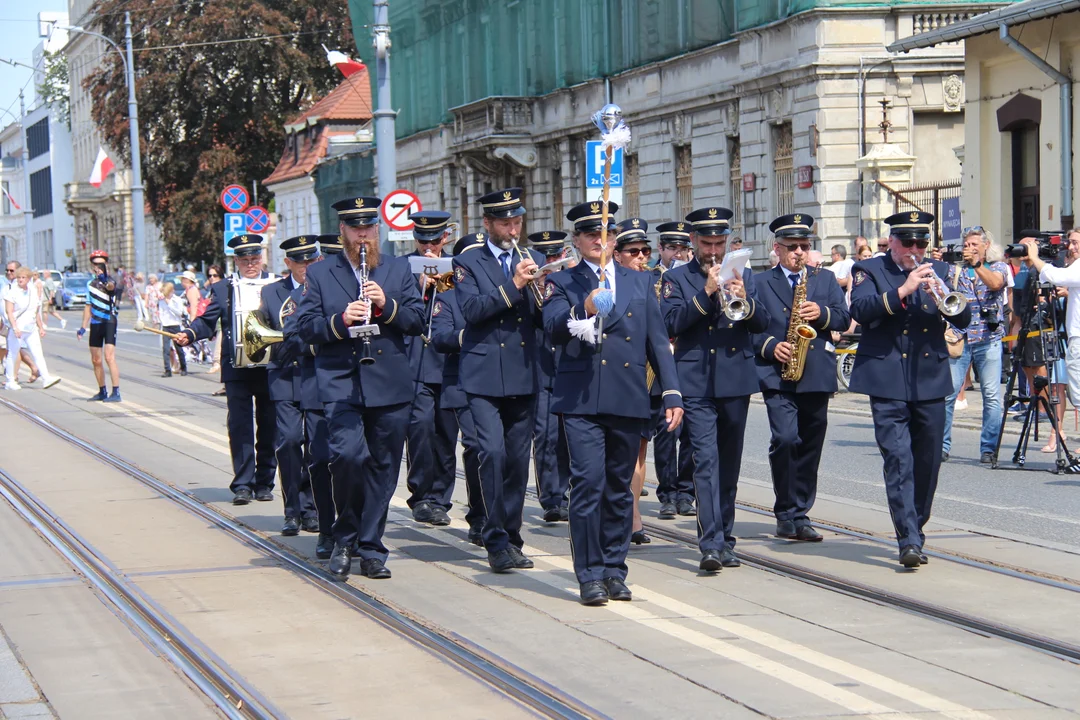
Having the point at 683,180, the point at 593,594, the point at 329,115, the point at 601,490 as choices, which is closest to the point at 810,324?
the point at 601,490

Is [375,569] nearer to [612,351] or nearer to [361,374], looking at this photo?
[361,374]

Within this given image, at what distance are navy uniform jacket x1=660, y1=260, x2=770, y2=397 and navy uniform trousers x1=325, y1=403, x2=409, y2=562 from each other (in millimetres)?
1595

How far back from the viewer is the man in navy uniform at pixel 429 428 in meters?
11.0

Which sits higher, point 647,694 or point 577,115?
point 577,115

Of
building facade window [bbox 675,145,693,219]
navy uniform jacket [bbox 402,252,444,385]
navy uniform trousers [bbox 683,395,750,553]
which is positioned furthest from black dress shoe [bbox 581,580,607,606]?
building facade window [bbox 675,145,693,219]

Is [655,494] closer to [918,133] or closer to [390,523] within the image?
[390,523]

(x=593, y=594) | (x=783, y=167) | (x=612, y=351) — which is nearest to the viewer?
(x=593, y=594)

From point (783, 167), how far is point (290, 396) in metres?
20.0

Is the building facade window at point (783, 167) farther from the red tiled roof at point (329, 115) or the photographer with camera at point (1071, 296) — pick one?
the red tiled roof at point (329, 115)

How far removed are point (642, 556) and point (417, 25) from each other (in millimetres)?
42492

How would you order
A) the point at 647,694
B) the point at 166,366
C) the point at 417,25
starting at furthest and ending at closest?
the point at 417,25 < the point at 166,366 < the point at 647,694

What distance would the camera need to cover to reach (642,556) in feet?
31.7

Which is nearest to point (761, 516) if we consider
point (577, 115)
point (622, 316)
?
point (622, 316)

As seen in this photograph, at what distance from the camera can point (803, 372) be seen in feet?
33.0
